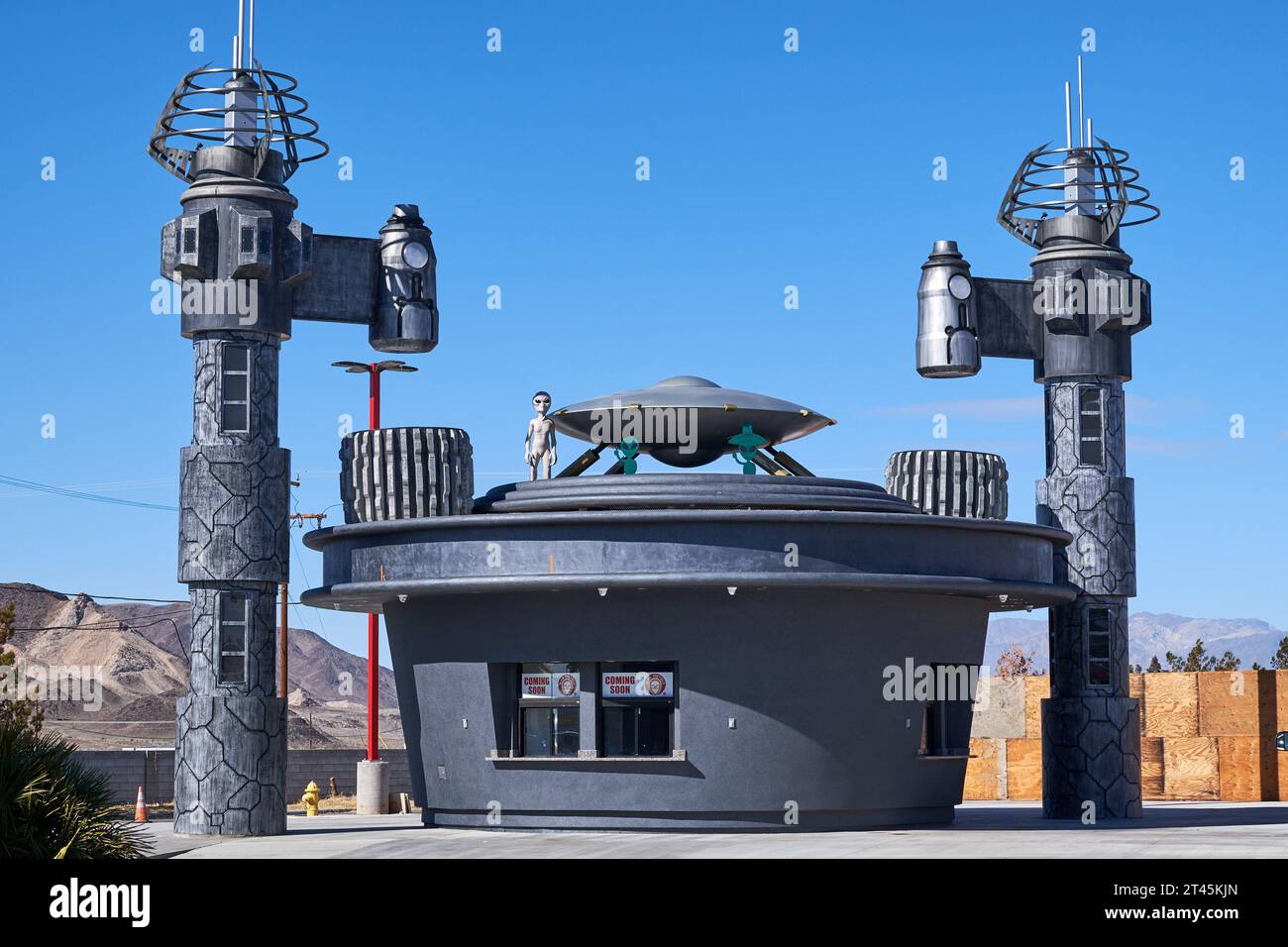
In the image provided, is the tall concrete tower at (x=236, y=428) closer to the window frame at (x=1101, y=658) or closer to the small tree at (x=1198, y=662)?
the window frame at (x=1101, y=658)

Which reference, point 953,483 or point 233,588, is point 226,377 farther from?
point 953,483

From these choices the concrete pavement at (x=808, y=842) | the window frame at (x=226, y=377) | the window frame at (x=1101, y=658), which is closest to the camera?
the concrete pavement at (x=808, y=842)

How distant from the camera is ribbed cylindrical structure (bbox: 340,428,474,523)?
30547mm

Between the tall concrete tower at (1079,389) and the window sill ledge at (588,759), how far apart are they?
401 inches

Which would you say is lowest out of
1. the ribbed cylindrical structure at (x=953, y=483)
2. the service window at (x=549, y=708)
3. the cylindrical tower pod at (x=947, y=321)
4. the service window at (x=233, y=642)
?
the service window at (x=549, y=708)

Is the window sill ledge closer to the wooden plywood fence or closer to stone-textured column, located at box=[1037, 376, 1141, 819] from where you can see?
stone-textured column, located at box=[1037, 376, 1141, 819]

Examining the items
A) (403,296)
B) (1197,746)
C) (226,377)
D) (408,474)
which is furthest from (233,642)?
(1197,746)

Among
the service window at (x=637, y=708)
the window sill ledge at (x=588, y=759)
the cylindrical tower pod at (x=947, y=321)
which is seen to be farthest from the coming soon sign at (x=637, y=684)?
the cylindrical tower pod at (x=947, y=321)

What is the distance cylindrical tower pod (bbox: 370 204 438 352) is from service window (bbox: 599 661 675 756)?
7.91 meters

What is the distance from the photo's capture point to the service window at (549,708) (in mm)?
28953

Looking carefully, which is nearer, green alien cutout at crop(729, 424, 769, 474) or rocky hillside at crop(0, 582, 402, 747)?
green alien cutout at crop(729, 424, 769, 474)

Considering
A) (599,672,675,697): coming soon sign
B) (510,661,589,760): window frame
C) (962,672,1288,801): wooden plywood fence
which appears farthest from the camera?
(962,672,1288,801): wooden plywood fence

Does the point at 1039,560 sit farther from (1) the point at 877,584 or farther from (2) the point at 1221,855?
(2) the point at 1221,855

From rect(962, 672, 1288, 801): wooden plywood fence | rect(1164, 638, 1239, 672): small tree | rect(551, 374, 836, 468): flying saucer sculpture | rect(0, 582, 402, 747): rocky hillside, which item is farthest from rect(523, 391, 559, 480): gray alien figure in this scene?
rect(0, 582, 402, 747): rocky hillside
